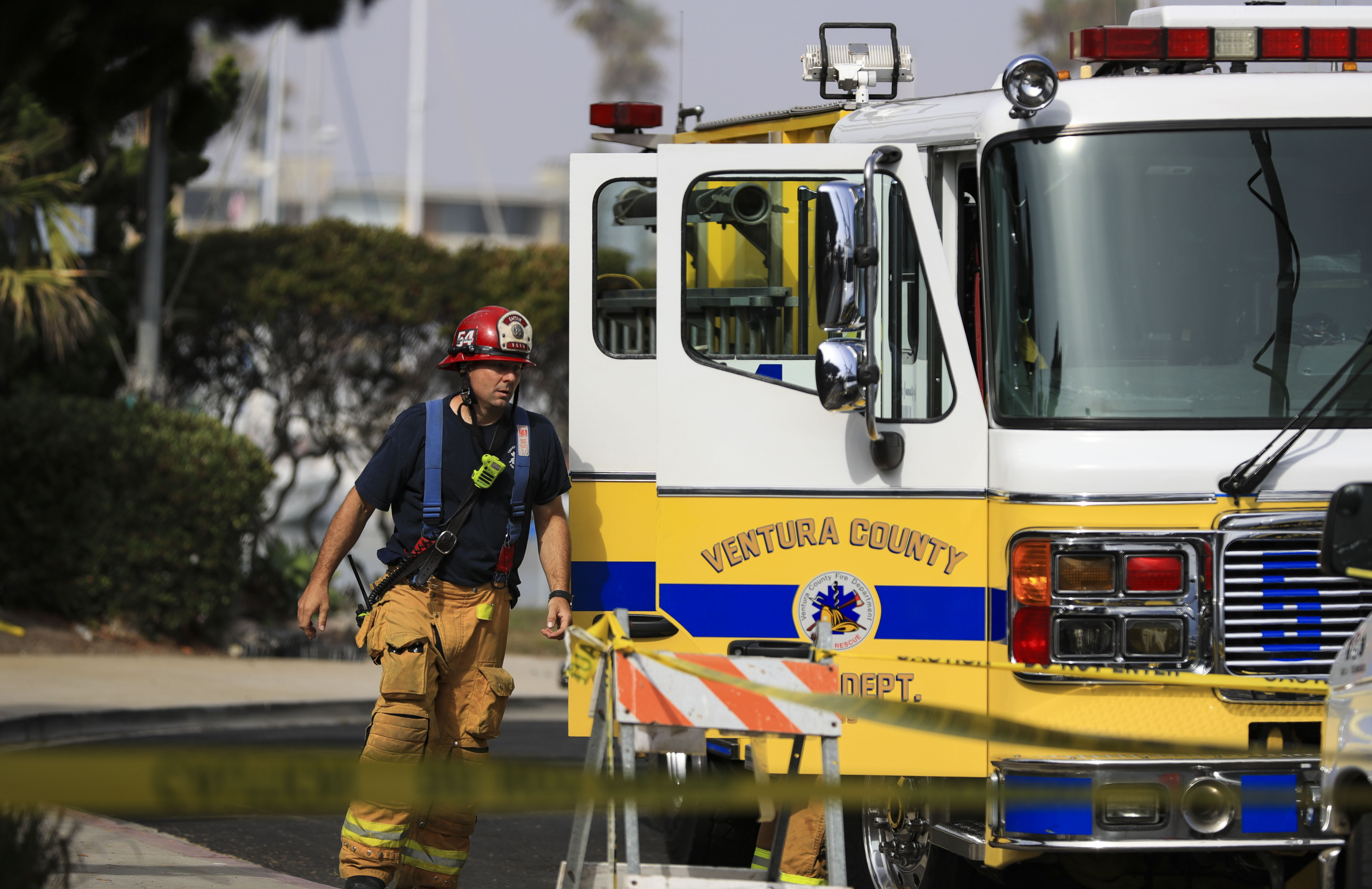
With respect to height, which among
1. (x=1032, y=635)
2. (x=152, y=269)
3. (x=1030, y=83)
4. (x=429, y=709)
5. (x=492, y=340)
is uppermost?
(x=152, y=269)

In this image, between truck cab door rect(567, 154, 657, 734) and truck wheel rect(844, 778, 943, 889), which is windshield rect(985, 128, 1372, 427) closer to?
truck cab door rect(567, 154, 657, 734)

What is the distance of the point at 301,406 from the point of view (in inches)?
732

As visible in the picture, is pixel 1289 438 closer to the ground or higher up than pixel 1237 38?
closer to the ground

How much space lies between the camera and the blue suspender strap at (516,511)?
5.91 metres

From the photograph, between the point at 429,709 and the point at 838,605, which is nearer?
the point at 838,605

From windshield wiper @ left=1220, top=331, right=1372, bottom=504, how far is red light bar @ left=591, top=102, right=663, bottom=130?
3.08 m

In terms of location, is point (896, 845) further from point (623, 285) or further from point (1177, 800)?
point (623, 285)

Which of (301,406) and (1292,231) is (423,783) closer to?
(1292,231)

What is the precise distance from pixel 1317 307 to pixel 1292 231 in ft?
0.85

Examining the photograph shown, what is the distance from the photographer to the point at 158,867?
6.64m

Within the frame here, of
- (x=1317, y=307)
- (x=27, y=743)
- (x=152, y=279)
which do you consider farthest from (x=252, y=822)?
(x=152, y=279)

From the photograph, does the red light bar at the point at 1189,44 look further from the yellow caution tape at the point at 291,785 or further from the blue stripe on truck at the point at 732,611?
the yellow caution tape at the point at 291,785

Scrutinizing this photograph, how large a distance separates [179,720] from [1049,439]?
801cm

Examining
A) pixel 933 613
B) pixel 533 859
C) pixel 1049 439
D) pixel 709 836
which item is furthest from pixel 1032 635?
pixel 533 859
